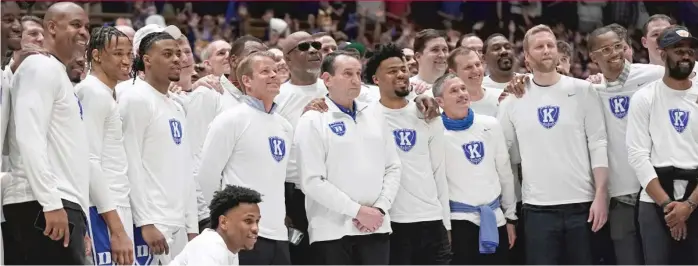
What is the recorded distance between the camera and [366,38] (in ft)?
55.1

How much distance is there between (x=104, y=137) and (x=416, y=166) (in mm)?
2305

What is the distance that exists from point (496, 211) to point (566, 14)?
910cm

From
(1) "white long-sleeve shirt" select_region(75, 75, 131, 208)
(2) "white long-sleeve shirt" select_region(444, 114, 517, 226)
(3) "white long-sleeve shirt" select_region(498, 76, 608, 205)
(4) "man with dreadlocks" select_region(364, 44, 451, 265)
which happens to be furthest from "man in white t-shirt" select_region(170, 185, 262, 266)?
(3) "white long-sleeve shirt" select_region(498, 76, 608, 205)

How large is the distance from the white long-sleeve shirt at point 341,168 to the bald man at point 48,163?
1.95 metres

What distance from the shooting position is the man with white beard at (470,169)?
25.4 feet

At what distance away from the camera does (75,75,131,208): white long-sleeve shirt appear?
593cm

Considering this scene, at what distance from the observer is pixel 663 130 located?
762cm

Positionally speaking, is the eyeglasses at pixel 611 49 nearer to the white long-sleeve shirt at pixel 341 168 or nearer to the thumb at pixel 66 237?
the white long-sleeve shirt at pixel 341 168

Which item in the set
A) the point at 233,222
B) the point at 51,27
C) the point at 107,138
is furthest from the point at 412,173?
the point at 51,27

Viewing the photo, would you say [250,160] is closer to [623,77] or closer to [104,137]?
[104,137]

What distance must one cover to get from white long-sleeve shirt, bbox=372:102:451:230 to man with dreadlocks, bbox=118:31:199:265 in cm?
150

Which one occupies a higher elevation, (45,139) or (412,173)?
(45,139)

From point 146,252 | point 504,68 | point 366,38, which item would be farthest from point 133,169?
point 366,38

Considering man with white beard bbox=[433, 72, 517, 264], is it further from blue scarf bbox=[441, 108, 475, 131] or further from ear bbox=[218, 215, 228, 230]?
ear bbox=[218, 215, 228, 230]
